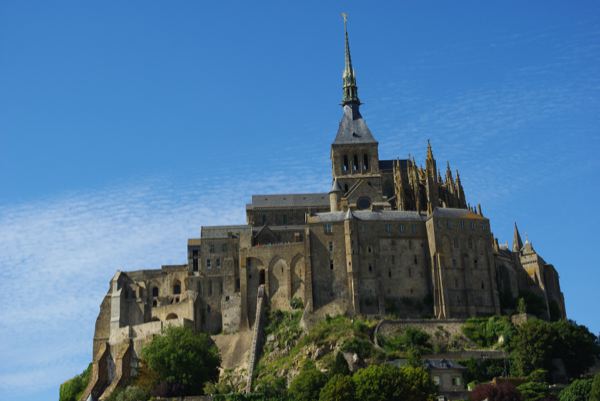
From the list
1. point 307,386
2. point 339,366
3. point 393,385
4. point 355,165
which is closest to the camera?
point 393,385

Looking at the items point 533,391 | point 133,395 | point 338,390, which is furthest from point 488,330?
point 133,395

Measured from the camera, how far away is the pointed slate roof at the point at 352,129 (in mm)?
125062

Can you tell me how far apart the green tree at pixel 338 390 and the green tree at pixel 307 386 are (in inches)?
101

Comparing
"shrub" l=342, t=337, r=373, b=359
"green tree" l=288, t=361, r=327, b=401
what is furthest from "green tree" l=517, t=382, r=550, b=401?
"green tree" l=288, t=361, r=327, b=401

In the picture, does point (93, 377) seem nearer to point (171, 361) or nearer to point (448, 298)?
point (171, 361)

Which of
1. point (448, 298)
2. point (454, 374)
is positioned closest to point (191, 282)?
point (448, 298)

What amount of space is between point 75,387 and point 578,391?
54.5 meters

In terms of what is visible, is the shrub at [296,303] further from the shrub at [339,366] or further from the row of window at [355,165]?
the row of window at [355,165]

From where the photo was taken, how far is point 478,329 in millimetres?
101938

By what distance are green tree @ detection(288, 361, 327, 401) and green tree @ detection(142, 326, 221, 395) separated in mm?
12020

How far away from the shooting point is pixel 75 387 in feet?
382

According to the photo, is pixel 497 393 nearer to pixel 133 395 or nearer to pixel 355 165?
pixel 133 395

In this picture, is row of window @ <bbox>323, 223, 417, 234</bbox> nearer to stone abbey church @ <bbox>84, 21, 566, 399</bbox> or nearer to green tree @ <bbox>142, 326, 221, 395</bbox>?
stone abbey church @ <bbox>84, 21, 566, 399</bbox>

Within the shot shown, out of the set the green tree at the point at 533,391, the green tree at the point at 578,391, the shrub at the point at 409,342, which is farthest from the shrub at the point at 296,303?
the green tree at the point at 578,391
